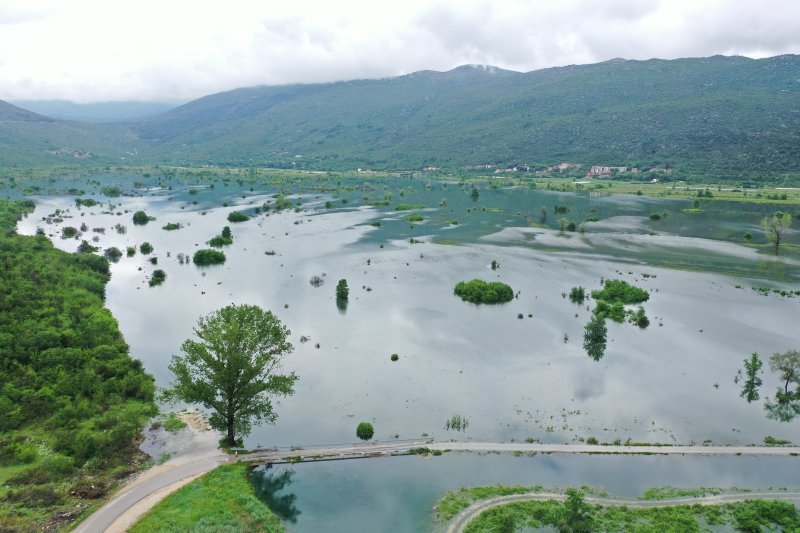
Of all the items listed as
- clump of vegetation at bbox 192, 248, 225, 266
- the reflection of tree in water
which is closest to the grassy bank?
the reflection of tree in water

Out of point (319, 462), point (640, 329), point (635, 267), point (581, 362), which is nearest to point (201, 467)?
point (319, 462)

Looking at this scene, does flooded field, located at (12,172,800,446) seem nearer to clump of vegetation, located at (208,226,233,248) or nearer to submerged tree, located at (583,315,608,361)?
submerged tree, located at (583,315,608,361)

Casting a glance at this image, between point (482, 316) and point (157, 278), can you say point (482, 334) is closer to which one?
point (482, 316)

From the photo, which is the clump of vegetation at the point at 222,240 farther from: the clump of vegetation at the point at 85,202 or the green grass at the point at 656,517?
the green grass at the point at 656,517

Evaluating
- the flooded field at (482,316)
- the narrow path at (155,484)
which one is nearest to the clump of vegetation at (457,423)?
the flooded field at (482,316)

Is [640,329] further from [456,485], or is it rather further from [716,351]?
[456,485]

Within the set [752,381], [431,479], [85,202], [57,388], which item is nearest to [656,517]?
[431,479]

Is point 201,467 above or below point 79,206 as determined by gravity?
below
